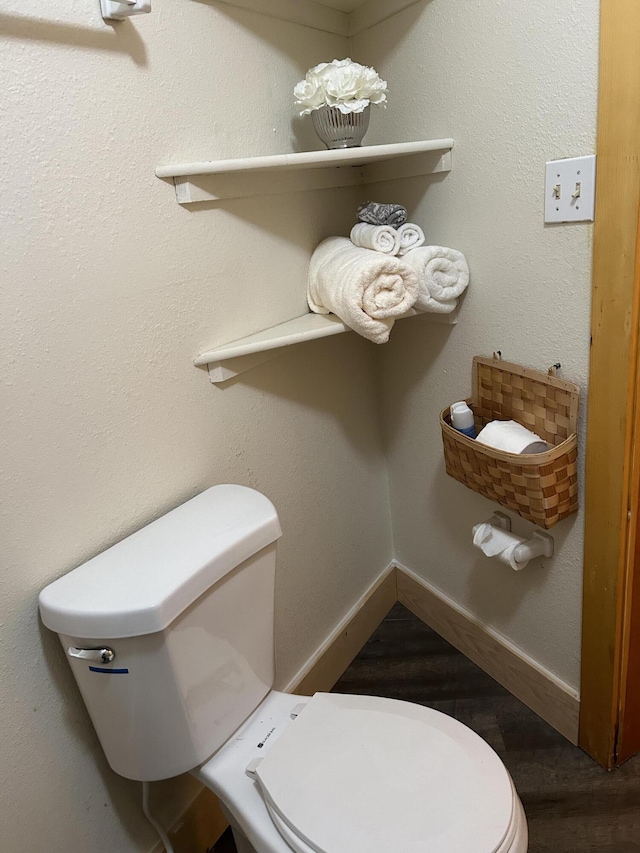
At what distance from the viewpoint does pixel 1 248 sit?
812 millimetres

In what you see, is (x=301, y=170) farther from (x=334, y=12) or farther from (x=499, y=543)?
(x=499, y=543)

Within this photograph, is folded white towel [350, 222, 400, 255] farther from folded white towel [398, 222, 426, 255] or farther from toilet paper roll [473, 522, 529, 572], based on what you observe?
toilet paper roll [473, 522, 529, 572]

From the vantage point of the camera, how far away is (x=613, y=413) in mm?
1040

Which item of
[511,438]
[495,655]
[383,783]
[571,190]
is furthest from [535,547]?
[571,190]

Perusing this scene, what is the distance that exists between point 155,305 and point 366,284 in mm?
397

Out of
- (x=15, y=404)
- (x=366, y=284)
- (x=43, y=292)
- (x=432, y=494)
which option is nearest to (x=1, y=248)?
(x=43, y=292)

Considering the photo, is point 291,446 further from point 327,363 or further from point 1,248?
point 1,248

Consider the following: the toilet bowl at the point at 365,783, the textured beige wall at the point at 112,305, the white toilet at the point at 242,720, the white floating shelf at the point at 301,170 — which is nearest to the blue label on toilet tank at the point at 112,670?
the white toilet at the point at 242,720

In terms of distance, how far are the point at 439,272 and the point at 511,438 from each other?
1.25 ft

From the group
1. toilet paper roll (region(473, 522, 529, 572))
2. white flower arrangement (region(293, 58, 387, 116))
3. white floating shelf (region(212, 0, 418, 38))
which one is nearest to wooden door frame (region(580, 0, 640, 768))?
toilet paper roll (region(473, 522, 529, 572))

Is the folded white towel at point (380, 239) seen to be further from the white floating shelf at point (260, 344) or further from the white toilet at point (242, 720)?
the white toilet at point (242, 720)

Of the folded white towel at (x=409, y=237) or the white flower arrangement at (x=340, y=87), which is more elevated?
the white flower arrangement at (x=340, y=87)

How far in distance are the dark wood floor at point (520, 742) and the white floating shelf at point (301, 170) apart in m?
1.27

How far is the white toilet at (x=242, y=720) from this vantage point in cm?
83
